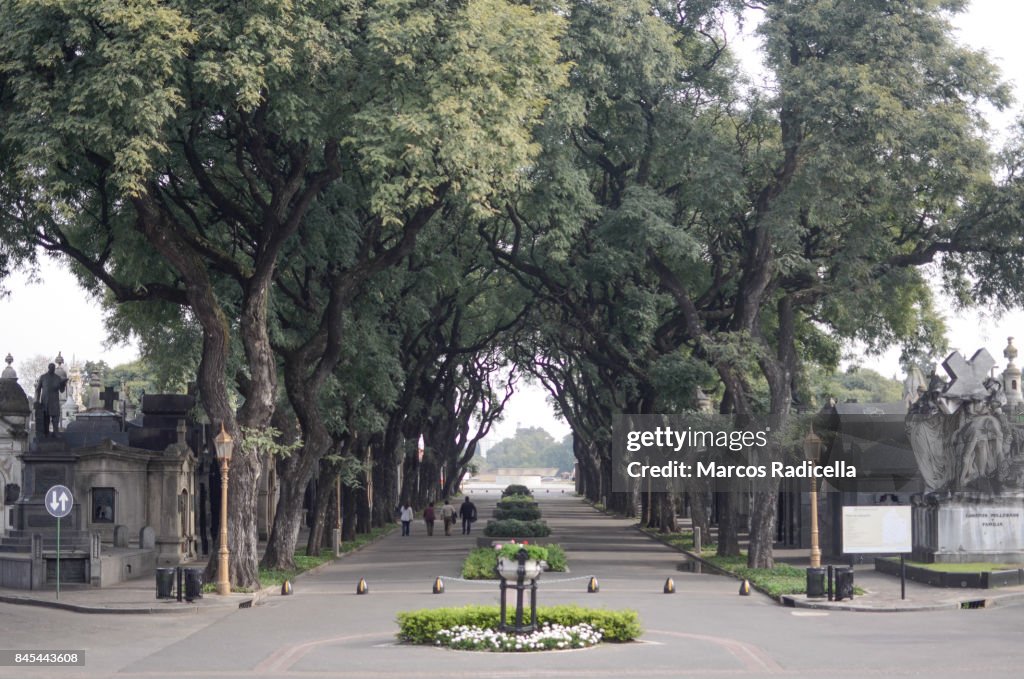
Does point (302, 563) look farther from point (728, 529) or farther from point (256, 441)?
point (728, 529)

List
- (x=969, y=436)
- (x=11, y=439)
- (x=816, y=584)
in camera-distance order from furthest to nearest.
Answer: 1. (x=11, y=439)
2. (x=969, y=436)
3. (x=816, y=584)

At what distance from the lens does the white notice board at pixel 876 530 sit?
88.9 ft

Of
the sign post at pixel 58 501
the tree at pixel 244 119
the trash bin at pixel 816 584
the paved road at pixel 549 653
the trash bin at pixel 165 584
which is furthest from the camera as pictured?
the trash bin at pixel 816 584

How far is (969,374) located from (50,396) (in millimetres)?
24800

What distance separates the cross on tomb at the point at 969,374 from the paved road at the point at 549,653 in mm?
7154

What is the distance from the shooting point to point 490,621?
19172 mm

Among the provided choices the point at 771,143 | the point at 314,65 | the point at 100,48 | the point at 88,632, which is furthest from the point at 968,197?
the point at 88,632

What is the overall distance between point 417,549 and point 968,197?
21.9 meters

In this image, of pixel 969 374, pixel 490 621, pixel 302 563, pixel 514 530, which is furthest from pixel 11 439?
pixel 490 621

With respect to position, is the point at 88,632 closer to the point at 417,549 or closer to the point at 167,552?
the point at 167,552

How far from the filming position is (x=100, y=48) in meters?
23.7

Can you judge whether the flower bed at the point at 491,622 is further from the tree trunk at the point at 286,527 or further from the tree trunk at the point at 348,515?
the tree trunk at the point at 348,515

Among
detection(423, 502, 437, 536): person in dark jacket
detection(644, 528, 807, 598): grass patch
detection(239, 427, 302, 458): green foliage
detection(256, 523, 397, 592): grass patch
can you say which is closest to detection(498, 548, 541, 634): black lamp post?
detection(644, 528, 807, 598): grass patch

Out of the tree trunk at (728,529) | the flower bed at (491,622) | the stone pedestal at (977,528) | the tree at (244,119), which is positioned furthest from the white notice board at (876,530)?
the tree trunk at (728,529)
